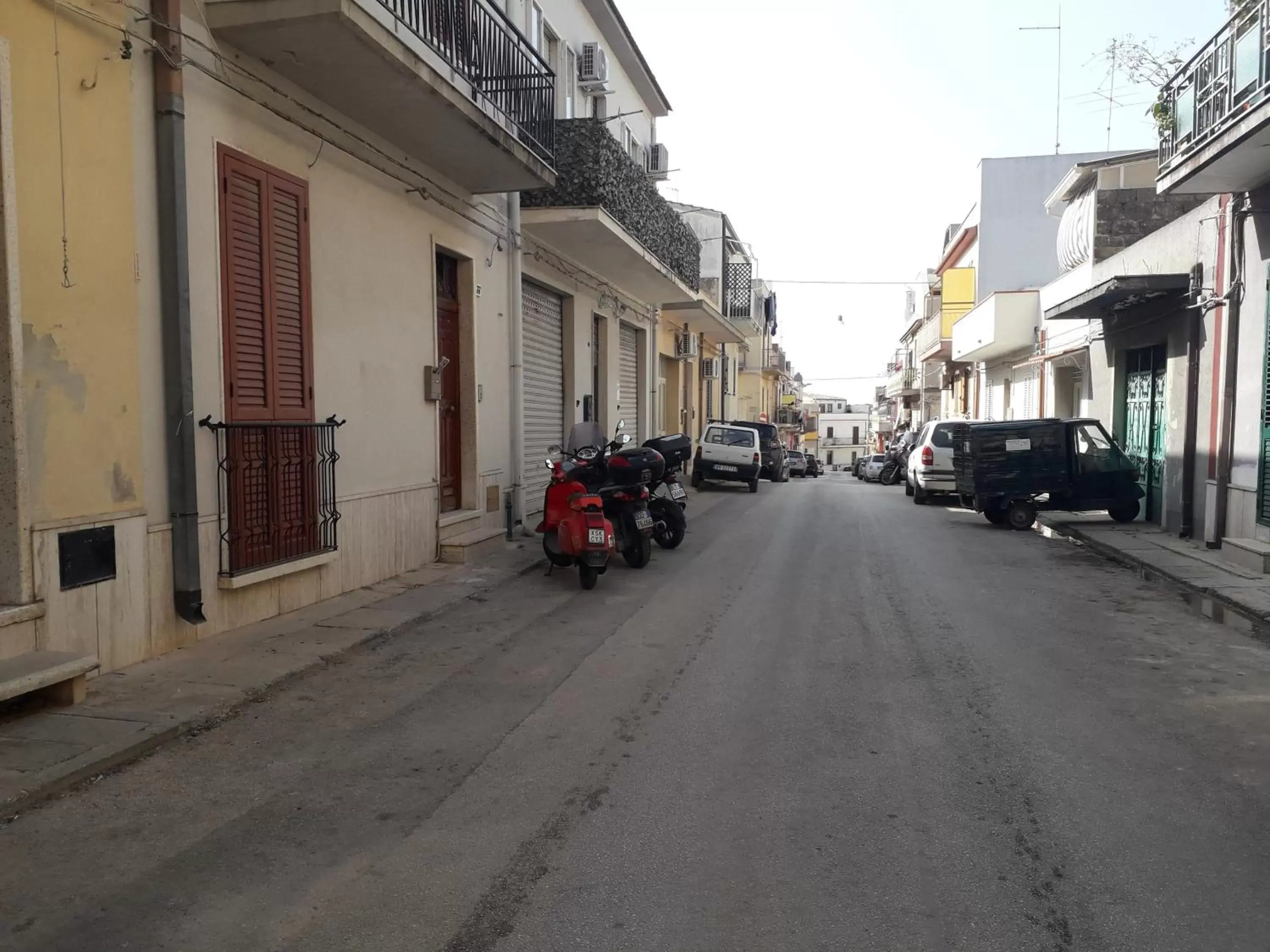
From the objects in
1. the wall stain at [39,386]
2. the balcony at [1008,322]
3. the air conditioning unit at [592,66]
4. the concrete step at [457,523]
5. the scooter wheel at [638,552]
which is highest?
the air conditioning unit at [592,66]

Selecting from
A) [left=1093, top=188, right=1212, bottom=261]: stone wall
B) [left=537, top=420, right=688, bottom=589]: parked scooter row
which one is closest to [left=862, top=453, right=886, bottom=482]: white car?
[left=1093, top=188, right=1212, bottom=261]: stone wall

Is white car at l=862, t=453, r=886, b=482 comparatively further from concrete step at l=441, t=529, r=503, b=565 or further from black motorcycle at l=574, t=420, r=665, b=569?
black motorcycle at l=574, t=420, r=665, b=569

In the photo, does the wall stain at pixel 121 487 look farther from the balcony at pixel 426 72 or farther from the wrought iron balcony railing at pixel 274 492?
the balcony at pixel 426 72

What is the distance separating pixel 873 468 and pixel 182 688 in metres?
33.5

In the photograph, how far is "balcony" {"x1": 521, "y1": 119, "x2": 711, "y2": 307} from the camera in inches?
510

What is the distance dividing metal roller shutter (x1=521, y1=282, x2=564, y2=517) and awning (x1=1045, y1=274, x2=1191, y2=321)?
8.31 meters

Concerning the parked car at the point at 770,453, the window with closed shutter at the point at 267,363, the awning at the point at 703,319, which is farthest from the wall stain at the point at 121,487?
the parked car at the point at 770,453

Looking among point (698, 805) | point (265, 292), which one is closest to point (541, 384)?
point (265, 292)

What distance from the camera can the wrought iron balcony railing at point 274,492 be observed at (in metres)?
6.77

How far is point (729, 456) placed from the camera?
2270 cm

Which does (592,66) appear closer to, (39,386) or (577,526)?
(577,526)

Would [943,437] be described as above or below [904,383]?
below

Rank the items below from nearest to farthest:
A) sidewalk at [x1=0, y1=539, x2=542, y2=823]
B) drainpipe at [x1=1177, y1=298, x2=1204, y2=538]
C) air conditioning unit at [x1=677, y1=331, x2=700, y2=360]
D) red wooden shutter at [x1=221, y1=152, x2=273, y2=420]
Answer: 1. sidewalk at [x1=0, y1=539, x2=542, y2=823]
2. red wooden shutter at [x1=221, y1=152, x2=273, y2=420]
3. drainpipe at [x1=1177, y1=298, x2=1204, y2=538]
4. air conditioning unit at [x1=677, y1=331, x2=700, y2=360]

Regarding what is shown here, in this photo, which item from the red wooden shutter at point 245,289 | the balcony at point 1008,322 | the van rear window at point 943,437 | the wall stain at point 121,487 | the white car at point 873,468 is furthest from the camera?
the white car at point 873,468
